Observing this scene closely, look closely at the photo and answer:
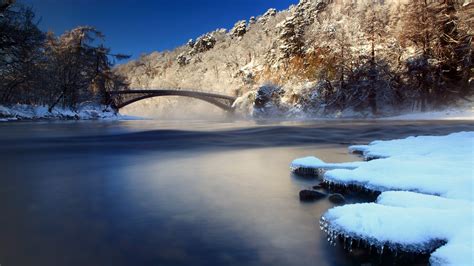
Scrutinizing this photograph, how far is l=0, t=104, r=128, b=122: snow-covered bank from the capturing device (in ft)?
131

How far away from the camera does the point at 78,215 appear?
5633 millimetres

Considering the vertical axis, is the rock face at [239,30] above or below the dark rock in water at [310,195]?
above

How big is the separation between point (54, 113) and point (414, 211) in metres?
49.4

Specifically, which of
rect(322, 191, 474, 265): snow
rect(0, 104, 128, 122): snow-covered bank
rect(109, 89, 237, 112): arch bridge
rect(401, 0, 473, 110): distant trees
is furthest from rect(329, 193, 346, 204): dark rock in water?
rect(109, 89, 237, 112): arch bridge

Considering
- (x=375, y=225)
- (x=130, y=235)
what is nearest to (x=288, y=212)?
(x=375, y=225)

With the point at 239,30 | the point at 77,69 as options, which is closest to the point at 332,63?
the point at 77,69

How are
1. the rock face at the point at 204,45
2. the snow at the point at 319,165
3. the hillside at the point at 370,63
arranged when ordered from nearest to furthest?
the snow at the point at 319,165 < the hillside at the point at 370,63 < the rock face at the point at 204,45

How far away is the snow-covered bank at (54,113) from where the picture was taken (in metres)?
39.9

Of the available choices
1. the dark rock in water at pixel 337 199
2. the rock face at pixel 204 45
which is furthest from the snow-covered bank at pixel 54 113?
the rock face at pixel 204 45

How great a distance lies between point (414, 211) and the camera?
445cm

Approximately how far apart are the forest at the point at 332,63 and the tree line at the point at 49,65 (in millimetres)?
105

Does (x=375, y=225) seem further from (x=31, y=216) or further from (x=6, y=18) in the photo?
(x=6, y=18)

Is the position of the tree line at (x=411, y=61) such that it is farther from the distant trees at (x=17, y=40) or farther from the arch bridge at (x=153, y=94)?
the distant trees at (x=17, y=40)

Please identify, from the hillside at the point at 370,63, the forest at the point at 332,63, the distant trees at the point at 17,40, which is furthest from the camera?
the hillside at the point at 370,63
